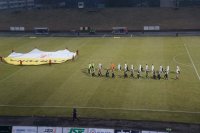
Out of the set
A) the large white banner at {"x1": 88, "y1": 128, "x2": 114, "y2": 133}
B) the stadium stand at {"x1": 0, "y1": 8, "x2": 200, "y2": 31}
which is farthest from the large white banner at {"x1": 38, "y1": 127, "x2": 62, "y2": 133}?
the stadium stand at {"x1": 0, "y1": 8, "x2": 200, "y2": 31}

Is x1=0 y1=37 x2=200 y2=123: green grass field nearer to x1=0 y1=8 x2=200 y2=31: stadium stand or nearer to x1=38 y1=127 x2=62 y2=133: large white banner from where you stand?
x1=38 y1=127 x2=62 y2=133: large white banner

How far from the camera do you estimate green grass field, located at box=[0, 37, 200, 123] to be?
3059 centimetres

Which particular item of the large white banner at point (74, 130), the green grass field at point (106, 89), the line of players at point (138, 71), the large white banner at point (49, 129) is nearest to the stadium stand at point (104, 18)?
the green grass field at point (106, 89)

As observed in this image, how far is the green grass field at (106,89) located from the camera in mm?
30594

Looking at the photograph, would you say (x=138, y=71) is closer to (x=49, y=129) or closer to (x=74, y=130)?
(x=74, y=130)

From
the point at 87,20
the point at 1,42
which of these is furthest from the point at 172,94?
the point at 87,20

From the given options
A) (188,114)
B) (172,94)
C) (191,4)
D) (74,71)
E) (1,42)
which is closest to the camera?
(188,114)

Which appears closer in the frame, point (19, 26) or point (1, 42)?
point (1, 42)

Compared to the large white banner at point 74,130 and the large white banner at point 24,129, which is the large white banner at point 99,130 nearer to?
the large white banner at point 74,130

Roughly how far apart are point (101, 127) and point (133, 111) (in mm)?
6122

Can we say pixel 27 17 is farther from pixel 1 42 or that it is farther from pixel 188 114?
pixel 188 114

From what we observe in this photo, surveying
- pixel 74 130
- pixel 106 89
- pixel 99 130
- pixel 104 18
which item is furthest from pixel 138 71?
pixel 104 18

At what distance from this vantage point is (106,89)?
3666cm

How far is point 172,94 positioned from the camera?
3466cm
